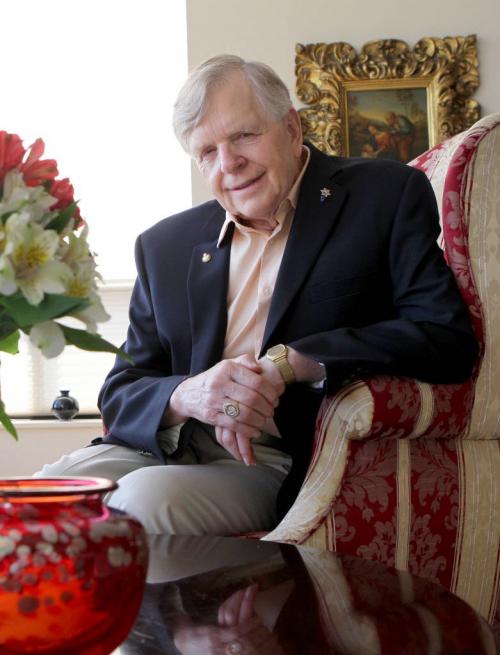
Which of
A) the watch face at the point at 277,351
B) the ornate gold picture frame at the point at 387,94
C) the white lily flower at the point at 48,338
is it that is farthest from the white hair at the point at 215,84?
the ornate gold picture frame at the point at 387,94

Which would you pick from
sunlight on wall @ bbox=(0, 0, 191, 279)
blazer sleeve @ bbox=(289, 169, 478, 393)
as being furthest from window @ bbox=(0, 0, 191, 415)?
blazer sleeve @ bbox=(289, 169, 478, 393)

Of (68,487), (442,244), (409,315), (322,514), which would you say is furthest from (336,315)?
(68,487)

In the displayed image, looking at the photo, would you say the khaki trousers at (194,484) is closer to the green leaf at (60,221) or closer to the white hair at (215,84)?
the white hair at (215,84)

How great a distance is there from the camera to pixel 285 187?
235 centimetres

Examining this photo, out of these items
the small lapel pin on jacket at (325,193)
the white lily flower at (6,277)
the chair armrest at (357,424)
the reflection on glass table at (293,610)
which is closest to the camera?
the white lily flower at (6,277)

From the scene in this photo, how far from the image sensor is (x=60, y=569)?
812 millimetres

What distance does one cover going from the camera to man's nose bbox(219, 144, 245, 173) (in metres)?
2.31

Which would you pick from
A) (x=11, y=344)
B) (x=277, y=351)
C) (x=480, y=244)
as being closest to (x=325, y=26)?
(x=480, y=244)

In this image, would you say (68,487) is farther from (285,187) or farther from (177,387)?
(285,187)

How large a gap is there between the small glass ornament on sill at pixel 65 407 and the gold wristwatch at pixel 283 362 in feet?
10.5

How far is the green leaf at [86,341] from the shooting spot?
32.9 inches

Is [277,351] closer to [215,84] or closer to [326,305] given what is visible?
[326,305]

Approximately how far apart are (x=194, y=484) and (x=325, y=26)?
12.0 ft

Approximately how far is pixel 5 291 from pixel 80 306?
0.20 ft
